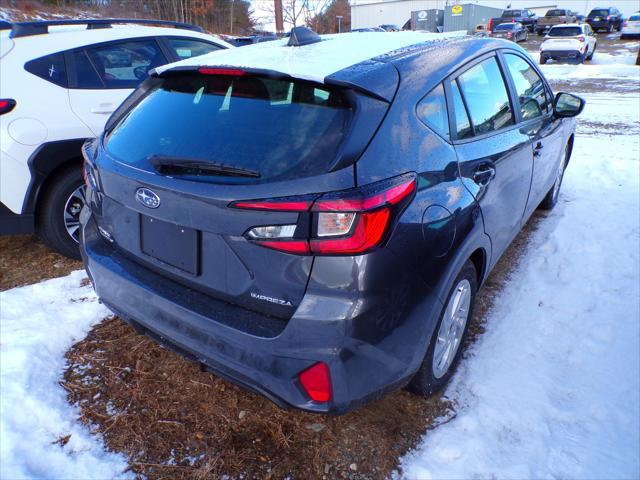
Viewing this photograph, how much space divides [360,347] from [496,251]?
1.49 metres

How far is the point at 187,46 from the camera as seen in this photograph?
4668 mm

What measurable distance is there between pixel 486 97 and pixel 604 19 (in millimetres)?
42873

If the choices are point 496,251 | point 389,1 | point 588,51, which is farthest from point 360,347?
point 389,1

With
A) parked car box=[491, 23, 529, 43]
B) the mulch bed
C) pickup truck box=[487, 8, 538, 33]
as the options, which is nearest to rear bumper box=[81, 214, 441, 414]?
the mulch bed

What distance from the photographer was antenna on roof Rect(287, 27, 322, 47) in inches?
102

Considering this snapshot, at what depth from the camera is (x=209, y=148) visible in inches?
76.7

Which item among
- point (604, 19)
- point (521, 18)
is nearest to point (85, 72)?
point (521, 18)

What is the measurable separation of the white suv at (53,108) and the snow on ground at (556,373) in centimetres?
307

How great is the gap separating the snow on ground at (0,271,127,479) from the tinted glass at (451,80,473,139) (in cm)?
219

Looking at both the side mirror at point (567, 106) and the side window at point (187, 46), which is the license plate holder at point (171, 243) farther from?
the side mirror at point (567, 106)

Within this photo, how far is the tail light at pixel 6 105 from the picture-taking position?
10.8 ft

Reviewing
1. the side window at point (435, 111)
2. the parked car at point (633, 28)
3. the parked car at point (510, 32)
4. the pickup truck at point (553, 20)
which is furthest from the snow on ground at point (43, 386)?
the pickup truck at point (553, 20)

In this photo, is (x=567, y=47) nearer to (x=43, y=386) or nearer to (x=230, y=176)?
(x=230, y=176)

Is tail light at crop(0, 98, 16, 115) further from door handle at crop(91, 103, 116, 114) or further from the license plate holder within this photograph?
the license plate holder
